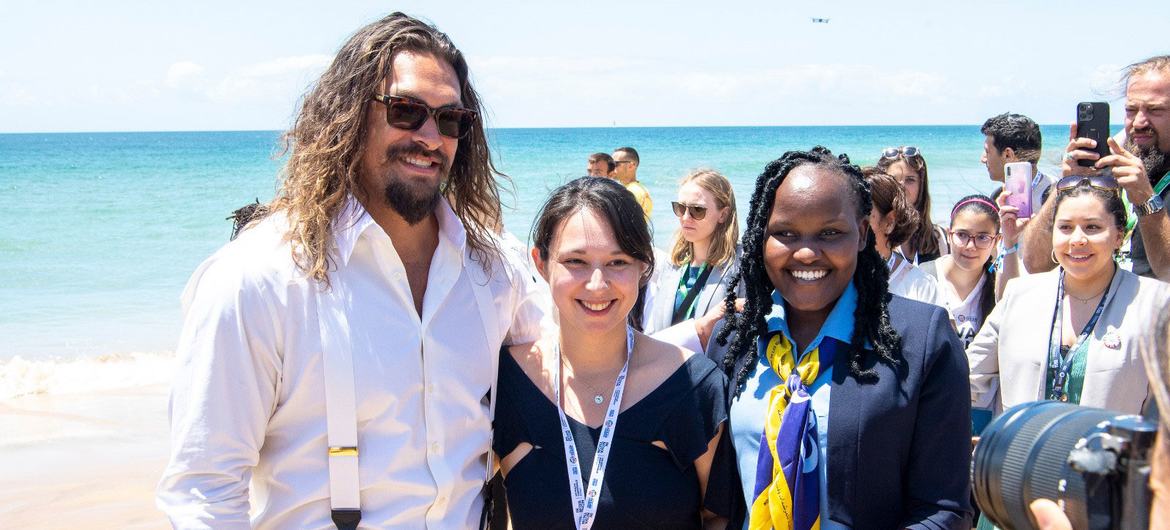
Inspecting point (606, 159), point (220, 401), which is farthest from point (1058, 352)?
point (606, 159)

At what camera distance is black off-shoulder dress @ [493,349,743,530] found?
273 cm

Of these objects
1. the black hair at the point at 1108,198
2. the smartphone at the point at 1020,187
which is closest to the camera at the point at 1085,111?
the black hair at the point at 1108,198

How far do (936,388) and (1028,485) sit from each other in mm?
885

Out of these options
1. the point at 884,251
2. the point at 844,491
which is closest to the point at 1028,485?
the point at 844,491

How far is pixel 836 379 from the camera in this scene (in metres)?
2.61

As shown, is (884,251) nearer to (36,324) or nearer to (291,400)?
(291,400)

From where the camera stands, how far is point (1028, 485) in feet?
5.44

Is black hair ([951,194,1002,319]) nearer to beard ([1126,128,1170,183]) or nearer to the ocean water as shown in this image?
the ocean water

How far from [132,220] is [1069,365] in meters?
24.8

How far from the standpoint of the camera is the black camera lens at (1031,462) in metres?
1.59

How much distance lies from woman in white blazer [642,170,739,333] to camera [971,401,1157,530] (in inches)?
151

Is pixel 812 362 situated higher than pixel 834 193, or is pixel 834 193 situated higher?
pixel 834 193

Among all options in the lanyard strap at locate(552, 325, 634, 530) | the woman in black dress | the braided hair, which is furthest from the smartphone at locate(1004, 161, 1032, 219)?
the lanyard strap at locate(552, 325, 634, 530)

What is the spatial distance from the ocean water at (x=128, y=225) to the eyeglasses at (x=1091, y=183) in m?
0.77
